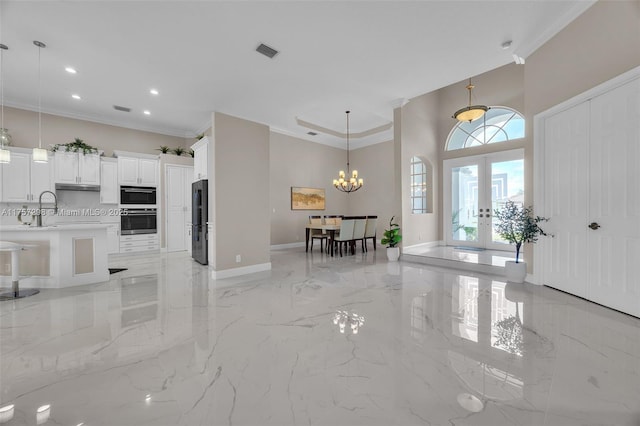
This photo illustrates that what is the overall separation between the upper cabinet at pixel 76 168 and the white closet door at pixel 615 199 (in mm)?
8619

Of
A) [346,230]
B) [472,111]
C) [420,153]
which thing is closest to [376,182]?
[420,153]

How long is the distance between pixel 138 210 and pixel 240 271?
11.9 feet

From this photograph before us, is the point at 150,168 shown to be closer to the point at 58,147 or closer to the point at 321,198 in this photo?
the point at 58,147

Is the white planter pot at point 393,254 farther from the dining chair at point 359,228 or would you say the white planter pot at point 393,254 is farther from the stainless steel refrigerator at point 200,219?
the stainless steel refrigerator at point 200,219

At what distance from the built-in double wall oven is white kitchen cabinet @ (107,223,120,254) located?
0.10 m

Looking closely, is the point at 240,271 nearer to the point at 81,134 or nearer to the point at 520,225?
the point at 520,225

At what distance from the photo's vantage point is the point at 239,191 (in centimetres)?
478

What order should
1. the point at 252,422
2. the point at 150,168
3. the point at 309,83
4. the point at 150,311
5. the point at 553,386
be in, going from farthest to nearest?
the point at 150,168 → the point at 309,83 → the point at 150,311 → the point at 553,386 → the point at 252,422

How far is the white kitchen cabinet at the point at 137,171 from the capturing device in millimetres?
6230

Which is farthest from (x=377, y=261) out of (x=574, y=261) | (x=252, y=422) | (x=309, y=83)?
(x=252, y=422)

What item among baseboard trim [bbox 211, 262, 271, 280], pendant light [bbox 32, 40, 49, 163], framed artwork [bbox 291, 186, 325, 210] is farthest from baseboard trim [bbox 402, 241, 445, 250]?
pendant light [bbox 32, 40, 49, 163]

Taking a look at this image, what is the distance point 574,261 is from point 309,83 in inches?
169

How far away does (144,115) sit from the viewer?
5.71 metres

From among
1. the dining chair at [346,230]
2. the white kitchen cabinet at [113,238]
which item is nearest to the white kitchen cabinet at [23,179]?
the white kitchen cabinet at [113,238]
